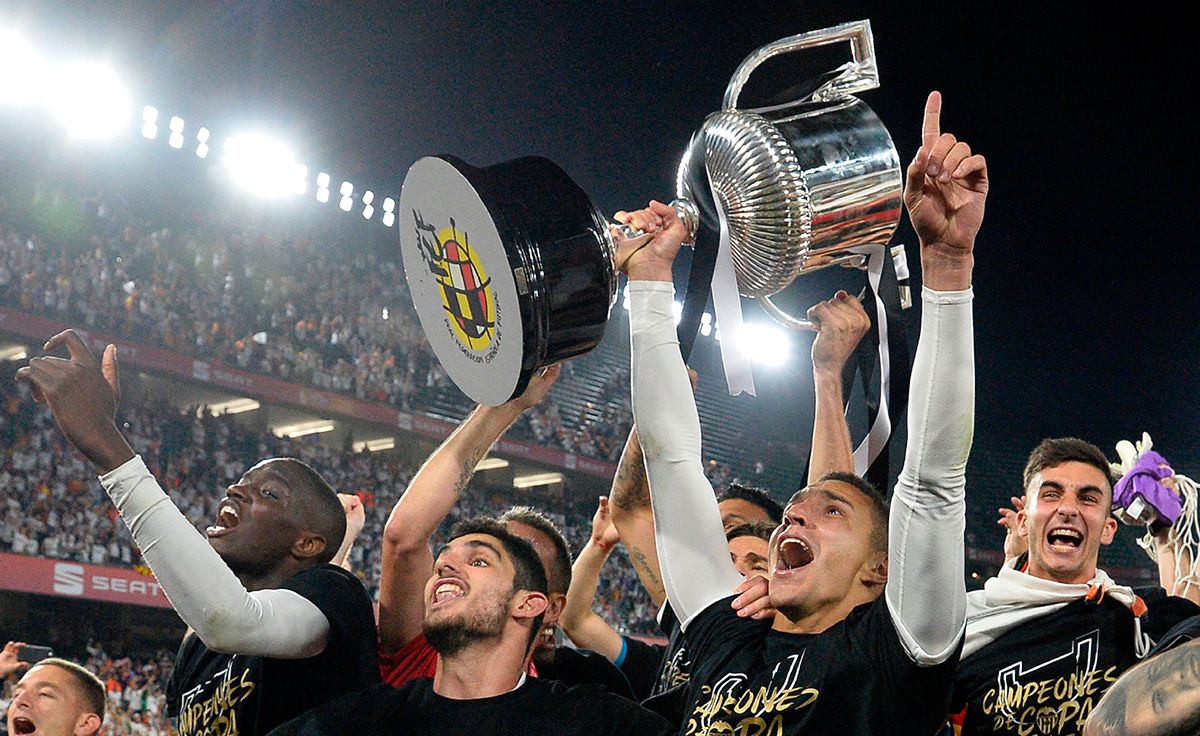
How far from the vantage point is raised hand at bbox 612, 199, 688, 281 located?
7.19ft

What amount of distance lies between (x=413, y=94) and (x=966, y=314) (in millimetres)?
17027

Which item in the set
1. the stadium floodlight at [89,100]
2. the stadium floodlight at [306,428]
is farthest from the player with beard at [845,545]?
the stadium floodlight at [306,428]

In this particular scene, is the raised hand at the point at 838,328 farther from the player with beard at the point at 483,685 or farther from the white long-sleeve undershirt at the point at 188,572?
the white long-sleeve undershirt at the point at 188,572

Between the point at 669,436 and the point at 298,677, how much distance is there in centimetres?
91

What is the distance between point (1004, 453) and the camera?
2044cm

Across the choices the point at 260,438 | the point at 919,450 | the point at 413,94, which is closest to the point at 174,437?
the point at 260,438

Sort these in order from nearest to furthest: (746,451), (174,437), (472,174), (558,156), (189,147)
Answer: (472,174)
(174,437)
(189,147)
(558,156)
(746,451)

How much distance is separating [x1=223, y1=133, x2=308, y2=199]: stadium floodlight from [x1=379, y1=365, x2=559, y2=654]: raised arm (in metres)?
14.6

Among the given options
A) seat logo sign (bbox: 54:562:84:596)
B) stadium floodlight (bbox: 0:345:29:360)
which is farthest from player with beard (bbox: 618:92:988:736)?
stadium floodlight (bbox: 0:345:29:360)

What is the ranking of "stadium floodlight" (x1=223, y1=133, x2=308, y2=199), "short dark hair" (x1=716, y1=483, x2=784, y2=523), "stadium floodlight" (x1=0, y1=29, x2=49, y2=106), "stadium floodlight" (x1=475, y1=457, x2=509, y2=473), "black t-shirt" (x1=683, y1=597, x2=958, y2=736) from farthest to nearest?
"stadium floodlight" (x1=475, y1=457, x2=509, y2=473), "stadium floodlight" (x1=223, y1=133, x2=308, y2=199), "stadium floodlight" (x1=0, y1=29, x2=49, y2=106), "short dark hair" (x1=716, y1=483, x2=784, y2=523), "black t-shirt" (x1=683, y1=597, x2=958, y2=736)

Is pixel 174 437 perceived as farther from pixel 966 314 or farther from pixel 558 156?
pixel 966 314

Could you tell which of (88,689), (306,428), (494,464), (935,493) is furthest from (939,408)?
(494,464)

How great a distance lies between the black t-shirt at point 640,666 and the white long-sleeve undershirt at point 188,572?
140cm

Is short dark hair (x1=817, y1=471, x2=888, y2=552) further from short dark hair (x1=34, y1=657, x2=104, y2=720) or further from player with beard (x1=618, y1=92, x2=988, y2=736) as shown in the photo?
short dark hair (x1=34, y1=657, x2=104, y2=720)
